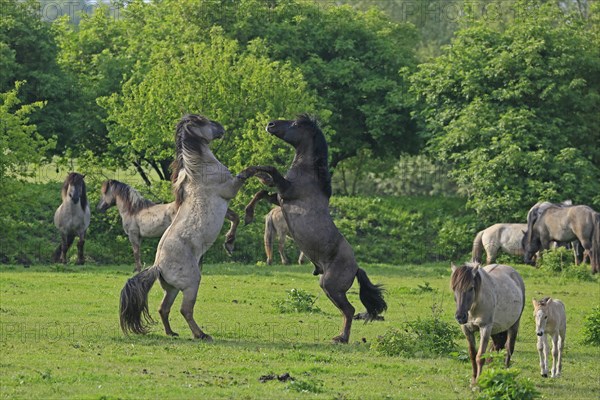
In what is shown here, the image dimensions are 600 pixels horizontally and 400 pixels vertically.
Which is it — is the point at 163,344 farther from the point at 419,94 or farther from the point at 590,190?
the point at 419,94

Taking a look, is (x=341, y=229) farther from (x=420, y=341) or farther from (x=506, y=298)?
(x=506, y=298)

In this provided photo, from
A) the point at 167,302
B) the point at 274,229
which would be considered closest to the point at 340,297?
the point at 167,302

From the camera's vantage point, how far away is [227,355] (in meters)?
15.0

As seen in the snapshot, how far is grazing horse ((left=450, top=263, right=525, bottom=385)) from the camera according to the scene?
13.7m

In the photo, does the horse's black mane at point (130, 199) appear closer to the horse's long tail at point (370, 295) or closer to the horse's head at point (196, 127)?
the horse's head at point (196, 127)

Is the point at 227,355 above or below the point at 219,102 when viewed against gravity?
below

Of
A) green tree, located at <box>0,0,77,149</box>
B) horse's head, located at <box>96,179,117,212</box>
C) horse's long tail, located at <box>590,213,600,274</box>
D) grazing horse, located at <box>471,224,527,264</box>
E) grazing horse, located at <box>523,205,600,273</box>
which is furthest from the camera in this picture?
green tree, located at <box>0,0,77,149</box>

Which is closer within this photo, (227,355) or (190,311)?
(227,355)

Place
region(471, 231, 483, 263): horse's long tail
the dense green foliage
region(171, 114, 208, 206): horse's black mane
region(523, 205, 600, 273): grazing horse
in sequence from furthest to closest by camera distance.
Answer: region(471, 231, 483, 263): horse's long tail, the dense green foliage, region(523, 205, 600, 273): grazing horse, region(171, 114, 208, 206): horse's black mane

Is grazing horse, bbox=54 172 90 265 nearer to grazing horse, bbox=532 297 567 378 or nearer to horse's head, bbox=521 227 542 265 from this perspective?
horse's head, bbox=521 227 542 265

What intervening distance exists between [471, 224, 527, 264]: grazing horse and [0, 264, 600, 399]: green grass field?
35.7 feet

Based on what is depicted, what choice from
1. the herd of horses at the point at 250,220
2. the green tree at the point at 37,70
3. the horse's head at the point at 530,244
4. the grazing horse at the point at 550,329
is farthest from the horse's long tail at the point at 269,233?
the grazing horse at the point at 550,329

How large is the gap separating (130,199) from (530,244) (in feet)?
44.4

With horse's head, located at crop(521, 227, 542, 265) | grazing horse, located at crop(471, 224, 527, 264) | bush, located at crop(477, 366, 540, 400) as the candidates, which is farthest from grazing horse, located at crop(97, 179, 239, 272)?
bush, located at crop(477, 366, 540, 400)
